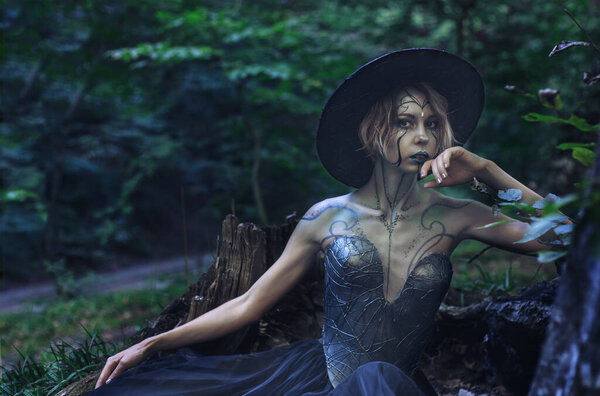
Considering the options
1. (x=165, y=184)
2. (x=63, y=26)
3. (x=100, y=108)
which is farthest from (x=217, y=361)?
(x=165, y=184)

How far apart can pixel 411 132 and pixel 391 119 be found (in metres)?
0.11

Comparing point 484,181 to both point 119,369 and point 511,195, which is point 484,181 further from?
point 119,369

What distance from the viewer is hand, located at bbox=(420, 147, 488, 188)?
2078 millimetres

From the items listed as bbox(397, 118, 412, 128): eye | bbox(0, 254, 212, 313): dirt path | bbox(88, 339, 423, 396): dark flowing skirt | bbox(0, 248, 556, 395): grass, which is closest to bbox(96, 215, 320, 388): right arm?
bbox(88, 339, 423, 396): dark flowing skirt

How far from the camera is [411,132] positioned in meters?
2.22

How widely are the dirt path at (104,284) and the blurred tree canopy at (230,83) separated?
71cm

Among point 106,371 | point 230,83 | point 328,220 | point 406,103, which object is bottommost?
point 106,371

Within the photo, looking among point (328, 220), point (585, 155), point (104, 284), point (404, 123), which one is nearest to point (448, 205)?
point (404, 123)

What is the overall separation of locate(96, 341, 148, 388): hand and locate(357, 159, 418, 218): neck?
129cm

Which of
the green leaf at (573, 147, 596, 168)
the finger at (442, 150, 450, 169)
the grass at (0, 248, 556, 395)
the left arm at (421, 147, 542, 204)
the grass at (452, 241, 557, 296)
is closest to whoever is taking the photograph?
the green leaf at (573, 147, 596, 168)

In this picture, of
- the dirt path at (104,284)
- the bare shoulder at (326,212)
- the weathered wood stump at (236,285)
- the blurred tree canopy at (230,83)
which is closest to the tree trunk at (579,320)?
the bare shoulder at (326,212)

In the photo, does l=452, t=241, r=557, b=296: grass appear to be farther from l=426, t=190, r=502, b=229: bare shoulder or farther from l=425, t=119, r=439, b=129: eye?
l=425, t=119, r=439, b=129: eye

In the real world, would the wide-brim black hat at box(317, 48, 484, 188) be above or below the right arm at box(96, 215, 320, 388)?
above

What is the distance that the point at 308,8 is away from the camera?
30.2 ft
